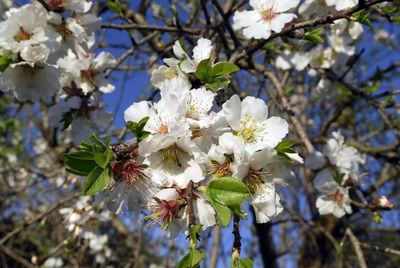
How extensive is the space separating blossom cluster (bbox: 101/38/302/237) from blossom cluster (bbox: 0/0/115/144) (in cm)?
74

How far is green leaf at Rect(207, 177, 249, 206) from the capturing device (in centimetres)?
75

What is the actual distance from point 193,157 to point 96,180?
0.90 feet

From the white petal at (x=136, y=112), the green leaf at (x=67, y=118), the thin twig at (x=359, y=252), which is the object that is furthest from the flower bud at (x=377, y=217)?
the green leaf at (x=67, y=118)

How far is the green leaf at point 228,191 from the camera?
75 centimetres

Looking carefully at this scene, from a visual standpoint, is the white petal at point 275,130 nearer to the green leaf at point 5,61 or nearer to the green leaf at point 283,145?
the green leaf at point 283,145

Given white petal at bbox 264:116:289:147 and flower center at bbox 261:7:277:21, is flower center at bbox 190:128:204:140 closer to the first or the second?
white petal at bbox 264:116:289:147

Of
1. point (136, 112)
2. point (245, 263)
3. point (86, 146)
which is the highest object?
point (136, 112)

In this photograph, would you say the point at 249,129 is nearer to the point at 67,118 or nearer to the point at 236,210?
the point at 236,210

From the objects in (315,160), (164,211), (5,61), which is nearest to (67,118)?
(5,61)

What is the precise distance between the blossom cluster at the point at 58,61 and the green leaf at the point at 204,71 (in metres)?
0.76

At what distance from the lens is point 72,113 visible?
1.63m

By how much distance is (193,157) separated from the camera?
2.93 ft

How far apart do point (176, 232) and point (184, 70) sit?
1.74 feet

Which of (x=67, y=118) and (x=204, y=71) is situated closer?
(x=204, y=71)
